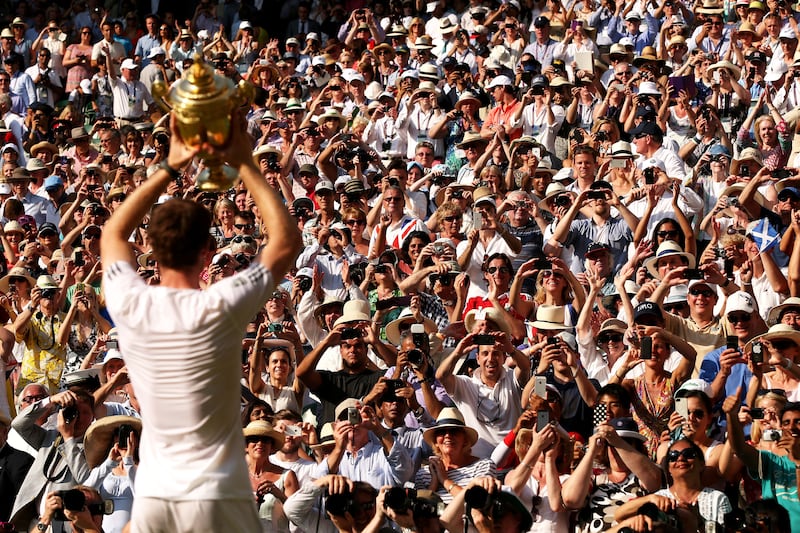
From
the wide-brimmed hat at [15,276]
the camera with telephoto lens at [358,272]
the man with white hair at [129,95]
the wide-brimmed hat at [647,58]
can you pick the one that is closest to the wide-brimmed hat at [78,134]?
the man with white hair at [129,95]

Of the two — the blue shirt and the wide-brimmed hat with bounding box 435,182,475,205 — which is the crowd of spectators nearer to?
the blue shirt

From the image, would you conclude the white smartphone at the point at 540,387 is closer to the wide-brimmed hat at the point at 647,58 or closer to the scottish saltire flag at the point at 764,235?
the scottish saltire flag at the point at 764,235

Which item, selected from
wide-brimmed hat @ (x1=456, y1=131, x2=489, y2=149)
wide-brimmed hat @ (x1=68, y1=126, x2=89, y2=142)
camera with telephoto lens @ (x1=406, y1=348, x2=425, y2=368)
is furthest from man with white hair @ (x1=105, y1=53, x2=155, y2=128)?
camera with telephoto lens @ (x1=406, y1=348, x2=425, y2=368)

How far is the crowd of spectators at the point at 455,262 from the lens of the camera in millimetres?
7922

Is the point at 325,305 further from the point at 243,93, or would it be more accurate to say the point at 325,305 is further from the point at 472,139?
the point at 243,93

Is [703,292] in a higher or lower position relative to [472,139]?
higher

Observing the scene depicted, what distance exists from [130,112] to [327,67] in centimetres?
249

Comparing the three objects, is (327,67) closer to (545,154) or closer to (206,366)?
(545,154)

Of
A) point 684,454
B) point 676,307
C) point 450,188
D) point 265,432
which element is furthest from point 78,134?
point 684,454

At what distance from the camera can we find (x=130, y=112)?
18734 millimetres

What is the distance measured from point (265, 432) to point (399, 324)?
2600 millimetres

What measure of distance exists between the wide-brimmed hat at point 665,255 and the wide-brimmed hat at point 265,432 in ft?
12.0

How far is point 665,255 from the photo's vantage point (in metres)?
11.1

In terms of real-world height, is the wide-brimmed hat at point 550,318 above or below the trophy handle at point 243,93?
below
